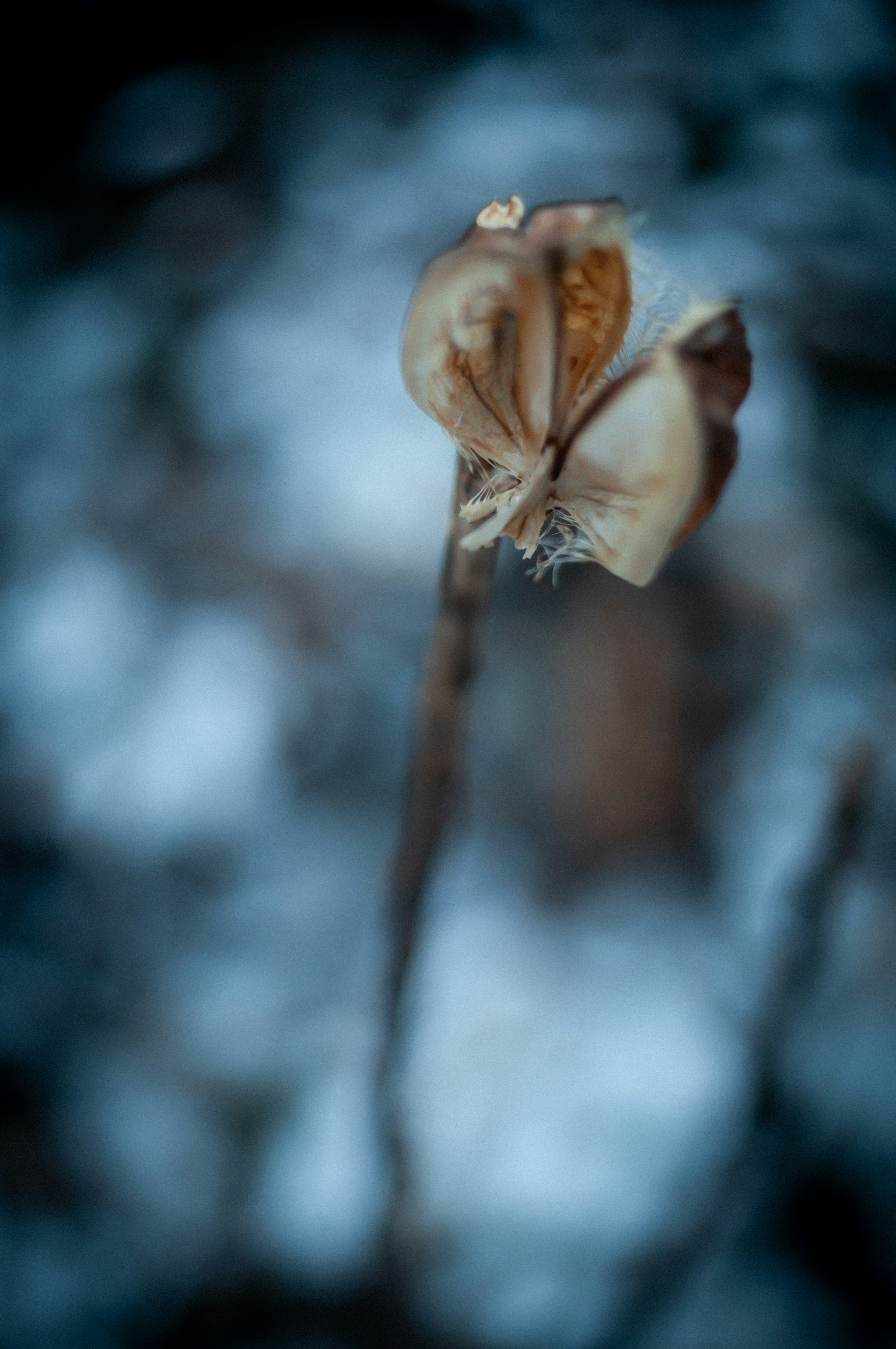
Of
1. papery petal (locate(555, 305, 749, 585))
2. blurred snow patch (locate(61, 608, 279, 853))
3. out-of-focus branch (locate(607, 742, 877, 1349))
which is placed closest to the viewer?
papery petal (locate(555, 305, 749, 585))

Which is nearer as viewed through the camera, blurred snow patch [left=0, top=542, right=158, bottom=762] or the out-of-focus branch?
the out-of-focus branch

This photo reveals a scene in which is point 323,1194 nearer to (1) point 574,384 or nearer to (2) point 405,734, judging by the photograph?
(2) point 405,734

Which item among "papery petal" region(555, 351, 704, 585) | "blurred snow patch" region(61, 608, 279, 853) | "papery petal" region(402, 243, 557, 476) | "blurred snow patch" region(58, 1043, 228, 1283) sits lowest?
"blurred snow patch" region(58, 1043, 228, 1283)

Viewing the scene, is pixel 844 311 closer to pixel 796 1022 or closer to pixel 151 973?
pixel 796 1022

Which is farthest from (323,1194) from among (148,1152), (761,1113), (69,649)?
(69,649)

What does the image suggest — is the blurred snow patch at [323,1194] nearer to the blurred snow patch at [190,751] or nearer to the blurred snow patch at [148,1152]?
the blurred snow patch at [148,1152]

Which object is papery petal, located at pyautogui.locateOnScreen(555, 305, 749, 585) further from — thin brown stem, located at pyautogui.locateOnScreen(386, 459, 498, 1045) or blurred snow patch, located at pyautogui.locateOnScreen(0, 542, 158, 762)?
blurred snow patch, located at pyautogui.locateOnScreen(0, 542, 158, 762)

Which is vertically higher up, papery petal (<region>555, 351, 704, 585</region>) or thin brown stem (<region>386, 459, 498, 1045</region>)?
papery petal (<region>555, 351, 704, 585</region>)

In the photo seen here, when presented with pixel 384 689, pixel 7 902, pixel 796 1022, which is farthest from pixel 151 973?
pixel 796 1022

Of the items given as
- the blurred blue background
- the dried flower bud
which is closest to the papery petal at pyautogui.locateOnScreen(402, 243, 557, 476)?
the dried flower bud

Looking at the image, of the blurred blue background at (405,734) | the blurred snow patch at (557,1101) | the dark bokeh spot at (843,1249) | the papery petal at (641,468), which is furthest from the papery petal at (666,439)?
the dark bokeh spot at (843,1249)
